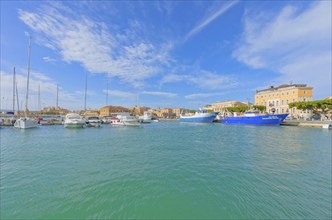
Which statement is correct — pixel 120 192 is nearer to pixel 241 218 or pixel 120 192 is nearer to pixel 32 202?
pixel 32 202

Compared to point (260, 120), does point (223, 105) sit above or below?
above

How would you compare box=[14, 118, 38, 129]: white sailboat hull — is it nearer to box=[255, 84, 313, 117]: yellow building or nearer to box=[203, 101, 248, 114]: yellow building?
box=[255, 84, 313, 117]: yellow building

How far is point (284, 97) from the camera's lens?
210 feet

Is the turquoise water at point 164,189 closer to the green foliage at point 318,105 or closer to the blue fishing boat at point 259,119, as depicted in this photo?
the blue fishing boat at point 259,119

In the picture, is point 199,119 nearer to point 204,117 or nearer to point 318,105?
point 204,117

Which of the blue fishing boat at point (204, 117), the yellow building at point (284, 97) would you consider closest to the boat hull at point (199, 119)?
the blue fishing boat at point (204, 117)

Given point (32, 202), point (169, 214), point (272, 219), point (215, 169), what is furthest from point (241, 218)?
point (32, 202)

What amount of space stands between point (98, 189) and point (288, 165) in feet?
36.5

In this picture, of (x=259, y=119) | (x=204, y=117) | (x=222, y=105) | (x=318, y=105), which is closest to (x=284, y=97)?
(x=318, y=105)

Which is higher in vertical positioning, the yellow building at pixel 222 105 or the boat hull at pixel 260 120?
the yellow building at pixel 222 105

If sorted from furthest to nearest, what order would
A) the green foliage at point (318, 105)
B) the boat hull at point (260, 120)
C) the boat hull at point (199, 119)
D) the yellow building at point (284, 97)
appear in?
1. the boat hull at point (199, 119)
2. the yellow building at point (284, 97)
3. the green foliage at point (318, 105)
4. the boat hull at point (260, 120)

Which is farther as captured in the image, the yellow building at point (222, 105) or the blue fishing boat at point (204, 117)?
the yellow building at point (222, 105)

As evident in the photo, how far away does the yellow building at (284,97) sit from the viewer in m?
59.5

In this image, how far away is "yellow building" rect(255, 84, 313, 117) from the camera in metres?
59.5
